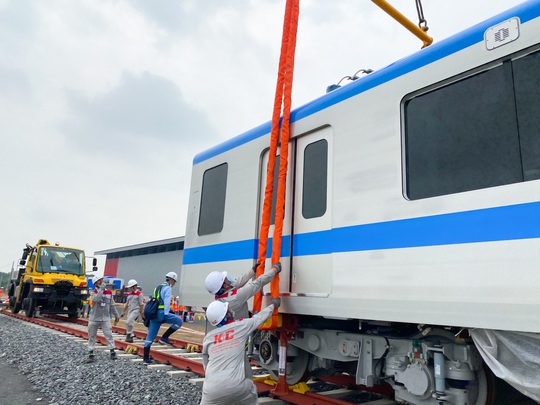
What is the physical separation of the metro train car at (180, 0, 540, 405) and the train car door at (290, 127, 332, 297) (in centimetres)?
2

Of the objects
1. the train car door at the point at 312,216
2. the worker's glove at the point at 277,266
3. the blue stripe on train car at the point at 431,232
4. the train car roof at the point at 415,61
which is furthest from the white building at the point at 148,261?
the blue stripe on train car at the point at 431,232

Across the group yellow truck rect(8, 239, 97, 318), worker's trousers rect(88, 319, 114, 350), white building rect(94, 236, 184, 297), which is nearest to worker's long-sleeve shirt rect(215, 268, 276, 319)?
worker's trousers rect(88, 319, 114, 350)

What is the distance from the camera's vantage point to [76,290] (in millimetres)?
16781

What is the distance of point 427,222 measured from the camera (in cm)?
325

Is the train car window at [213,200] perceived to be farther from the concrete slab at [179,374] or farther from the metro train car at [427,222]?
the concrete slab at [179,374]

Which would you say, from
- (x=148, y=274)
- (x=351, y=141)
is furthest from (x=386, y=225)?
(x=148, y=274)

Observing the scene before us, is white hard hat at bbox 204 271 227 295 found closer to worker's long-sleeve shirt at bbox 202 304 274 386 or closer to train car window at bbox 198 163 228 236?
worker's long-sleeve shirt at bbox 202 304 274 386

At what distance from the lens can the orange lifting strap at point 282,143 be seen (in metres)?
4.51

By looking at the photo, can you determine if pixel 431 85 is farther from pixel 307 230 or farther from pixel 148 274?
pixel 148 274

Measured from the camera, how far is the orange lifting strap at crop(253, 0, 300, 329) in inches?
177

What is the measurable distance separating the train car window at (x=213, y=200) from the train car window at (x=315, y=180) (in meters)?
1.51

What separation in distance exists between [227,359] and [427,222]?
2236mm

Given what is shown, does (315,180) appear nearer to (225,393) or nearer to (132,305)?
(225,393)

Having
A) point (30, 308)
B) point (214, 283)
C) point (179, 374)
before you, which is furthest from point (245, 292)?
point (30, 308)
